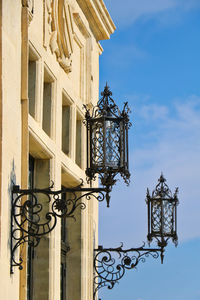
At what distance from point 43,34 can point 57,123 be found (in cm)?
154

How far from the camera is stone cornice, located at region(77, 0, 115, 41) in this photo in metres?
16.5

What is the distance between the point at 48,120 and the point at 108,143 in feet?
10.2

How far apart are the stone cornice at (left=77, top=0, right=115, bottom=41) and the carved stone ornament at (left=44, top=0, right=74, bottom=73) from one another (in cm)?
153

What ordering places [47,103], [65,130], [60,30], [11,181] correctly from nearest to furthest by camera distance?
[11,181]
[47,103]
[60,30]
[65,130]

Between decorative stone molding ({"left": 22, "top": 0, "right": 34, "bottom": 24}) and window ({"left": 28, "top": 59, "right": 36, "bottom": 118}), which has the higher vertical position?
decorative stone molding ({"left": 22, "top": 0, "right": 34, "bottom": 24})

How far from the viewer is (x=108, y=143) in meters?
11.0

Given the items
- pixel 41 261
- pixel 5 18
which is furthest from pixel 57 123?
pixel 5 18

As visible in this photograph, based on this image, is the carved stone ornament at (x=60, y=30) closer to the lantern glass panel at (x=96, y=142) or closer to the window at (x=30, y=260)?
the window at (x=30, y=260)

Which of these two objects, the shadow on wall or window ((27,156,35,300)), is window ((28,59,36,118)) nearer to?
window ((27,156,35,300))

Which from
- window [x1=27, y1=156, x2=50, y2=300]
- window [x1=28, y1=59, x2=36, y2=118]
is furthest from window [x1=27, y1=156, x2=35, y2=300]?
window [x1=28, y1=59, x2=36, y2=118]

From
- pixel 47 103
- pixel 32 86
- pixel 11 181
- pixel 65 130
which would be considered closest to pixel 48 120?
pixel 47 103

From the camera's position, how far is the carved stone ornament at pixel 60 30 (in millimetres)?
13828

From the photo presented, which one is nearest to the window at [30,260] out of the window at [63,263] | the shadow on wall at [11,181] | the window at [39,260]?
the window at [39,260]

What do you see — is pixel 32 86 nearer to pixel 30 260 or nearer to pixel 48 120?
pixel 48 120
